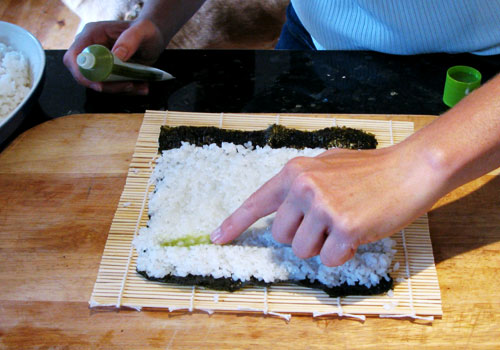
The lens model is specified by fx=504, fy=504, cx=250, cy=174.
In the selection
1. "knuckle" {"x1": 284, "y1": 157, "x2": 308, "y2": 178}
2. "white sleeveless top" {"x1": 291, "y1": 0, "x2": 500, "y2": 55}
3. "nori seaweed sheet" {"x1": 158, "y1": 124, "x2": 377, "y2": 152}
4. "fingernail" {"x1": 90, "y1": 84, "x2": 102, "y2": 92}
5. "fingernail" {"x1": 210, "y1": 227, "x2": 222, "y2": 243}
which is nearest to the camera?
"knuckle" {"x1": 284, "y1": 157, "x2": 308, "y2": 178}

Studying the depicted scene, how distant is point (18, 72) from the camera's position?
5.34 feet

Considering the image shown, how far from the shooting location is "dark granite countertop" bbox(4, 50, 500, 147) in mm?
1612

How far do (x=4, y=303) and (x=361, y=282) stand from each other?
2.68 ft

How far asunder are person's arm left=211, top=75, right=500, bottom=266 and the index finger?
0.04m

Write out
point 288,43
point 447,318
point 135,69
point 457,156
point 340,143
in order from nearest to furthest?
point 457,156
point 447,318
point 340,143
point 135,69
point 288,43

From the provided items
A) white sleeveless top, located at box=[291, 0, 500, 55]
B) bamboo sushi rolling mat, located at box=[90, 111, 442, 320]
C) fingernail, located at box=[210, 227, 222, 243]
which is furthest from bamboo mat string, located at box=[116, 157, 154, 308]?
white sleeveless top, located at box=[291, 0, 500, 55]

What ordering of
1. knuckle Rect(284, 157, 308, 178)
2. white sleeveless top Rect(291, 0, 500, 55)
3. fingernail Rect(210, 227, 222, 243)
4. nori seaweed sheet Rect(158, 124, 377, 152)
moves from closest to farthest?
1. knuckle Rect(284, 157, 308, 178)
2. fingernail Rect(210, 227, 222, 243)
3. nori seaweed sheet Rect(158, 124, 377, 152)
4. white sleeveless top Rect(291, 0, 500, 55)

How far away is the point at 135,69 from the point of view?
165cm

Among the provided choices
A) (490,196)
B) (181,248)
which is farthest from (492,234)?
(181,248)

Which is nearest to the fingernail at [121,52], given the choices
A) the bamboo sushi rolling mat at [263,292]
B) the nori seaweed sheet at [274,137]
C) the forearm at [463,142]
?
the nori seaweed sheet at [274,137]

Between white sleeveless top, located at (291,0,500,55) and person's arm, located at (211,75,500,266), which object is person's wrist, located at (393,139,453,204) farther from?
white sleeveless top, located at (291,0,500,55)

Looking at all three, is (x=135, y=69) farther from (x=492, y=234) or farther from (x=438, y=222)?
(x=492, y=234)

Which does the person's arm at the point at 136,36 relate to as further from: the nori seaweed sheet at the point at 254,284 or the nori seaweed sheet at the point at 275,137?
the nori seaweed sheet at the point at 254,284

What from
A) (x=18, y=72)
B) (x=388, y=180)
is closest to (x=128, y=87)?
(x=18, y=72)
